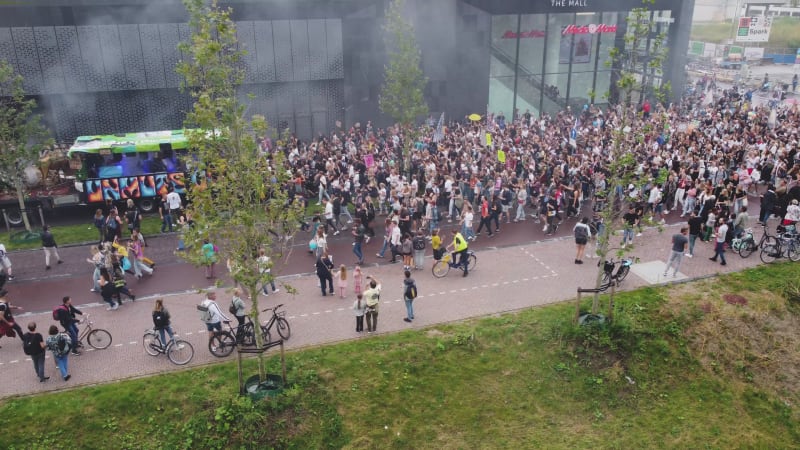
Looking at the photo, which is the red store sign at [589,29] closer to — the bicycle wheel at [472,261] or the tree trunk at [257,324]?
the bicycle wheel at [472,261]

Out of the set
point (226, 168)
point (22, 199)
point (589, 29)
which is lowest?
point (22, 199)

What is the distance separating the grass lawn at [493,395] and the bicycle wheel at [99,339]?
1.65 m

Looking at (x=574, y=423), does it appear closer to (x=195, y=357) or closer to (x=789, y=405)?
(x=789, y=405)

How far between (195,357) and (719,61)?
6066 cm

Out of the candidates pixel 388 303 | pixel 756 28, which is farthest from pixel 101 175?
pixel 756 28

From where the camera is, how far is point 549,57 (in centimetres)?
3522

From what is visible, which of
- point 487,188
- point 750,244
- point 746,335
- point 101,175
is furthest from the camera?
point 487,188

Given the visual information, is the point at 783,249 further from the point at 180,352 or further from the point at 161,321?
the point at 161,321

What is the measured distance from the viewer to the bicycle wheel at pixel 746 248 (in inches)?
667

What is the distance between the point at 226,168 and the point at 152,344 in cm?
490

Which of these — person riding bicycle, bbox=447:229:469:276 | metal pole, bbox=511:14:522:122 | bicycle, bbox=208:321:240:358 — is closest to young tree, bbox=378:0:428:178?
person riding bicycle, bbox=447:229:469:276

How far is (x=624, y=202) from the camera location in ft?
43.5

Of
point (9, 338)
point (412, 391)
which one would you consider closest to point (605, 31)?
point (412, 391)

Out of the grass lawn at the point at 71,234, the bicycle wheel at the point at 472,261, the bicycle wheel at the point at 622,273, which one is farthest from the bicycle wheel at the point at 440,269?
the grass lawn at the point at 71,234
